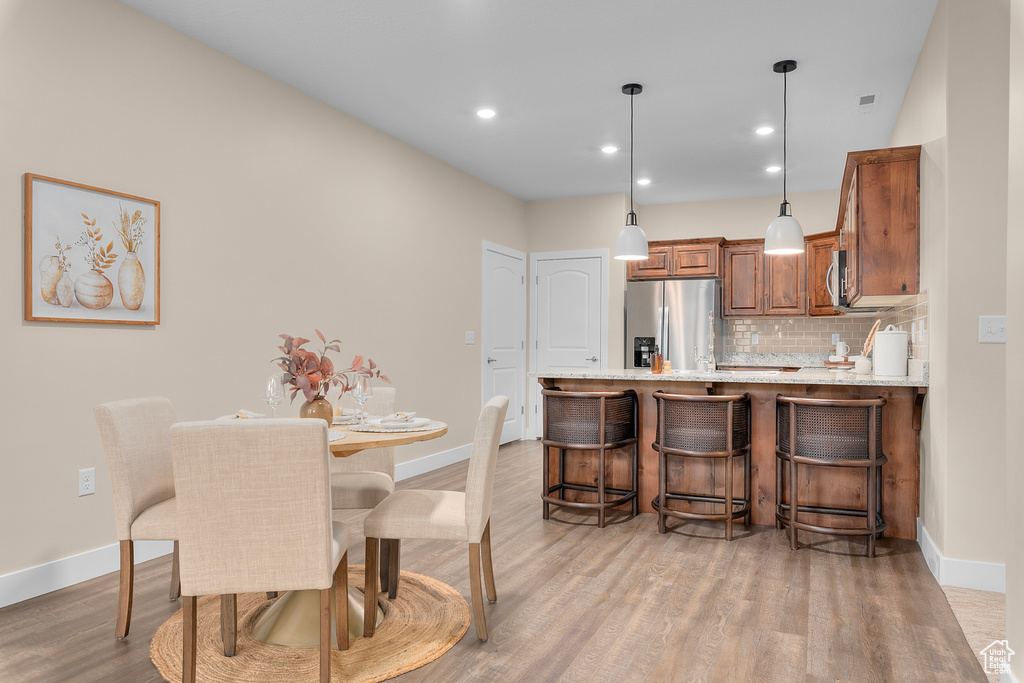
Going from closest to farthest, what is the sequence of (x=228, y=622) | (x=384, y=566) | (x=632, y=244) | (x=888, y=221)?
(x=228, y=622), (x=384, y=566), (x=888, y=221), (x=632, y=244)

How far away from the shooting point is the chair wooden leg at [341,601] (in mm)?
2191

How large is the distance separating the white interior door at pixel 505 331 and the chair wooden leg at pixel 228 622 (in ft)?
13.9

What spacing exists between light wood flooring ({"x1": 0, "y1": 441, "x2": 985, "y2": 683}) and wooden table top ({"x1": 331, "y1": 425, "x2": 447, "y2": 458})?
761 millimetres

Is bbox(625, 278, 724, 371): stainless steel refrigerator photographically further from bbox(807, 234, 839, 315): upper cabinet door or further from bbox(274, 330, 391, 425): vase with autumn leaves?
bbox(274, 330, 391, 425): vase with autumn leaves

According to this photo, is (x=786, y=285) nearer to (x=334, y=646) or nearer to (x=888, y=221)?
(x=888, y=221)

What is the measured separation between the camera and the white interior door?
254 inches

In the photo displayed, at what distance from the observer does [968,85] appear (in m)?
2.90

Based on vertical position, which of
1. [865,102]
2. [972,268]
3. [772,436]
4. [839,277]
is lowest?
[772,436]

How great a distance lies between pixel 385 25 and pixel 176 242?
156 centimetres

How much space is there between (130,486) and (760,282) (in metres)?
5.93

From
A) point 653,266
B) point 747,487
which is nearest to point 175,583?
point 747,487

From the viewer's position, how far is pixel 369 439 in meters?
2.34

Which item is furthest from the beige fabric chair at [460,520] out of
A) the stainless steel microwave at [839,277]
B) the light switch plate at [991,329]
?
the stainless steel microwave at [839,277]

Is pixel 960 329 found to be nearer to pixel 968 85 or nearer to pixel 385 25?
pixel 968 85
